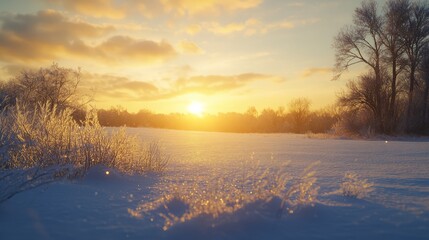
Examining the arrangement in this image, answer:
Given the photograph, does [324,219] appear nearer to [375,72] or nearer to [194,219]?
[194,219]

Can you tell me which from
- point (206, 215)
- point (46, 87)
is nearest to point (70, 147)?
point (206, 215)

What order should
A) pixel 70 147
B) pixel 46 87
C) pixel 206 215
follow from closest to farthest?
1. pixel 206 215
2. pixel 70 147
3. pixel 46 87

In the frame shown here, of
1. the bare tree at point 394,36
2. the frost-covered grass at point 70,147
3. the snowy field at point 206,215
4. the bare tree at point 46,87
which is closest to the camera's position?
the snowy field at point 206,215

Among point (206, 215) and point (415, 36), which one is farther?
point (415, 36)

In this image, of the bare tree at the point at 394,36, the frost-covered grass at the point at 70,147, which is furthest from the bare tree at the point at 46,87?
the bare tree at the point at 394,36

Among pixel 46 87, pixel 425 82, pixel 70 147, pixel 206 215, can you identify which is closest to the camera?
pixel 206 215

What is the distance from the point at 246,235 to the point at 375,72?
923 inches

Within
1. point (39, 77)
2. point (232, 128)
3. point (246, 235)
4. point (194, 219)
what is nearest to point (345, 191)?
point (246, 235)

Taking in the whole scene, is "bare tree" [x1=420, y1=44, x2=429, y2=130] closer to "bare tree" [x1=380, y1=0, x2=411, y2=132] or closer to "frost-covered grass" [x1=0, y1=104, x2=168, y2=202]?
"bare tree" [x1=380, y1=0, x2=411, y2=132]

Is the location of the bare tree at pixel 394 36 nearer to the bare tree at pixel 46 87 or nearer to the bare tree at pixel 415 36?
the bare tree at pixel 415 36

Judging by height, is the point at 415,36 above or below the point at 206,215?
above

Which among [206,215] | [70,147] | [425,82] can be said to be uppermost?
[425,82]

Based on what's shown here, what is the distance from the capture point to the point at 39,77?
64.4 ft

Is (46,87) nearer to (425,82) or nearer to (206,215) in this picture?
(206,215)
